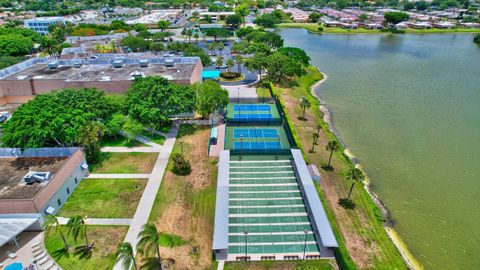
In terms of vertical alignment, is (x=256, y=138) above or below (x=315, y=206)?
below

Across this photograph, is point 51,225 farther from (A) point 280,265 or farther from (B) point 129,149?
(A) point 280,265

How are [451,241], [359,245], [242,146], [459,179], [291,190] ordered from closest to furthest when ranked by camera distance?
1. [359,245]
2. [451,241]
3. [291,190]
4. [459,179]
5. [242,146]

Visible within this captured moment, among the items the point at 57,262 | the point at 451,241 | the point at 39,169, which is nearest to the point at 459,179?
the point at 451,241

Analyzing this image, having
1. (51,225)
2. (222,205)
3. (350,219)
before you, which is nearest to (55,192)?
(51,225)

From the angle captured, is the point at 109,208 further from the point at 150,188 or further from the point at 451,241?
the point at 451,241

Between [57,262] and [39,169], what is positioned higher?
[39,169]

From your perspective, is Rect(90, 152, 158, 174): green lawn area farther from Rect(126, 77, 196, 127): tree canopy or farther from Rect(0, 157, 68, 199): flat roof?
Rect(126, 77, 196, 127): tree canopy
